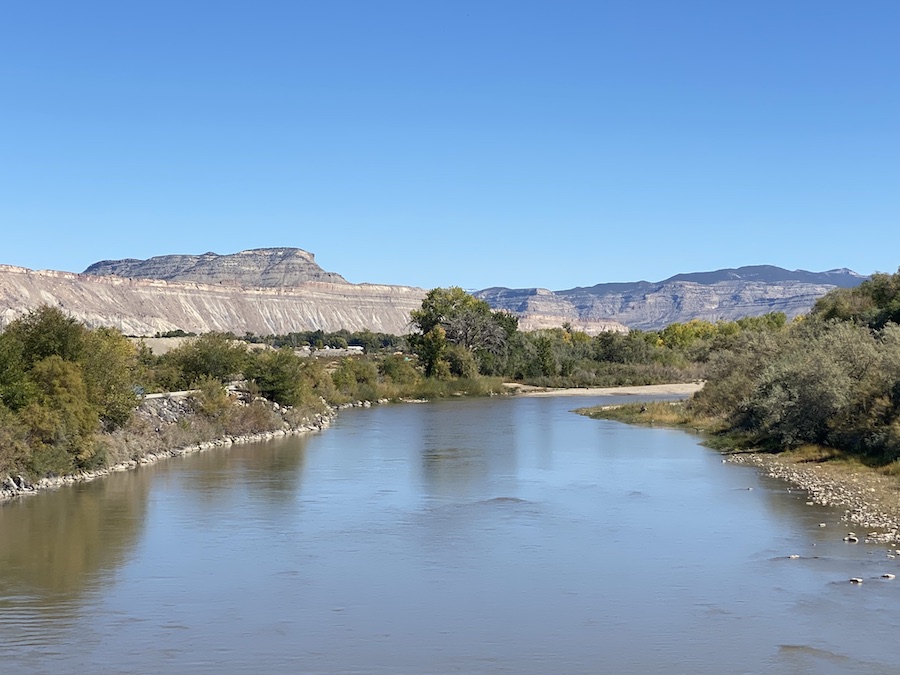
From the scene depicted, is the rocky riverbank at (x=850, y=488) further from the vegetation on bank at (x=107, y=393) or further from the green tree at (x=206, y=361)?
the green tree at (x=206, y=361)

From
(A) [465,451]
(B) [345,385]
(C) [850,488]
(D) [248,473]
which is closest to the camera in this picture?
(C) [850,488]

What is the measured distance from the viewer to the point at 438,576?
16828 mm

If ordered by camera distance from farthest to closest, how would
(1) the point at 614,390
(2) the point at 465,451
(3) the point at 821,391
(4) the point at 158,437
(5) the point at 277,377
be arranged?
(1) the point at 614,390 < (5) the point at 277,377 < (2) the point at 465,451 < (4) the point at 158,437 < (3) the point at 821,391

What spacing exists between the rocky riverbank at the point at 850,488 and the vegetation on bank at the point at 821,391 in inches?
25.6

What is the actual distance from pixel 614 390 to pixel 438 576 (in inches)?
2519

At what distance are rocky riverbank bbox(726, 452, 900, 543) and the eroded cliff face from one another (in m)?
105

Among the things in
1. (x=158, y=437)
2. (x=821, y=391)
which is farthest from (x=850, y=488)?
(x=158, y=437)

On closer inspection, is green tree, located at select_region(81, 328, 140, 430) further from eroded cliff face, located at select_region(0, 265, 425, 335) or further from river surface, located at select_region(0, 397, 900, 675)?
eroded cliff face, located at select_region(0, 265, 425, 335)

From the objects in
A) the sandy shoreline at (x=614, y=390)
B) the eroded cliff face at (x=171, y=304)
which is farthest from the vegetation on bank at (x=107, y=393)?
the eroded cliff face at (x=171, y=304)

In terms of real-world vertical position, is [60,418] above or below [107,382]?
below

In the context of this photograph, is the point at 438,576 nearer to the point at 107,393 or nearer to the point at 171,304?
the point at 107,393

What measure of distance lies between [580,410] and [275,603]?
4400cm

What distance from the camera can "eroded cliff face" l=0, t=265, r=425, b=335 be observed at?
447ft

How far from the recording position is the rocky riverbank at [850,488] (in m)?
19.8
